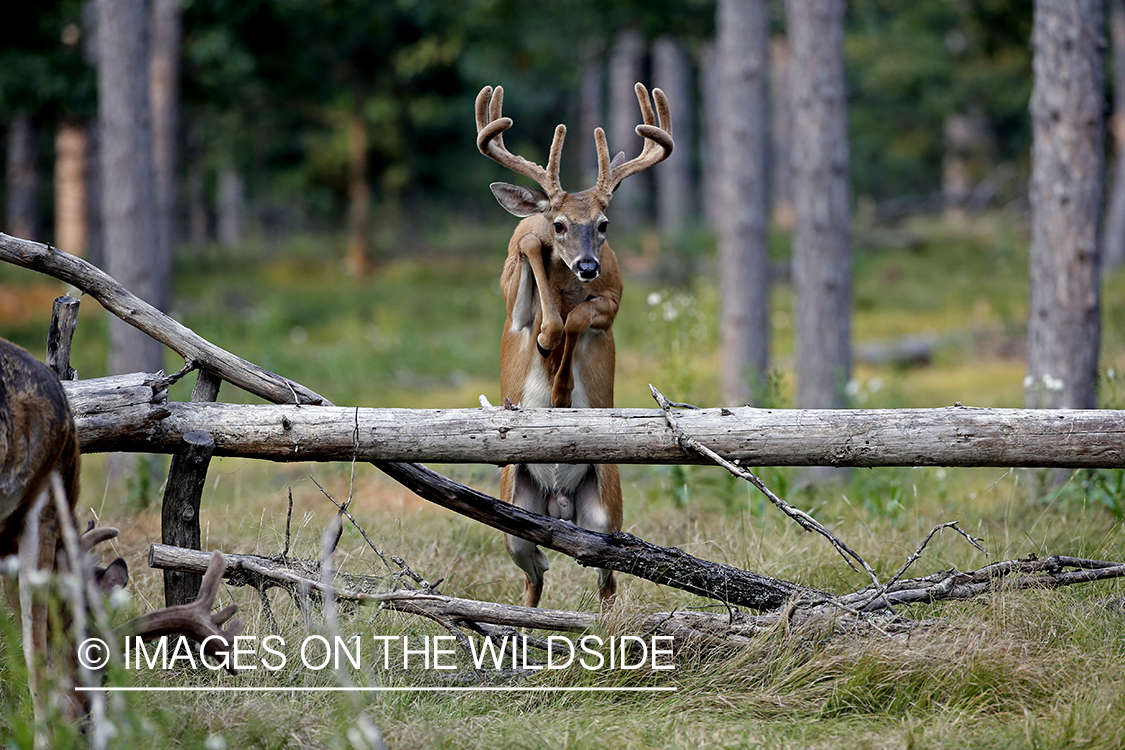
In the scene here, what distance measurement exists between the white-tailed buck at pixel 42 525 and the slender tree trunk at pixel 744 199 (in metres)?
6.93

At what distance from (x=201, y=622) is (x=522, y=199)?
2.36 m

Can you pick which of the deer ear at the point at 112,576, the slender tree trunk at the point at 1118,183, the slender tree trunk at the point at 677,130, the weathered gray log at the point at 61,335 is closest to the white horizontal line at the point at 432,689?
the deer ear at the point at 112,576

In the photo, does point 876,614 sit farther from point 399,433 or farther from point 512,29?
point 512,29

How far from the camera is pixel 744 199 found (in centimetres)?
997

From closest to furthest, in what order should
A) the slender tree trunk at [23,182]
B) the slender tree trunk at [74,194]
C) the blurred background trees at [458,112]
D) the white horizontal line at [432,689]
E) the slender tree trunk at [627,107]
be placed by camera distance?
1. the white horizontal line at [432,689]
2. the blurred background trees at [458,112]
3. the slender tree trunk at [74,194]
4. the slender tree trunk at [23,182]
5. the slender tree trunk at [627,107]

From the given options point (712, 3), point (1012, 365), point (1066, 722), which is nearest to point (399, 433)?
point (1066, 722)

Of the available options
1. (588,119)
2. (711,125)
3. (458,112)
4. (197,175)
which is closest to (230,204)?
(197,175)

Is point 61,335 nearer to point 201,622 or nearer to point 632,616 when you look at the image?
point 201,622

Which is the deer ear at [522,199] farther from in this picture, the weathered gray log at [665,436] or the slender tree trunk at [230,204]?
the slender tree trunk at [230,204]

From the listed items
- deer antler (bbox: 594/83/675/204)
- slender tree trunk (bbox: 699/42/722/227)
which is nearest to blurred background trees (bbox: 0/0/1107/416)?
slender tree trunk (bbox: 699/42/722/227)

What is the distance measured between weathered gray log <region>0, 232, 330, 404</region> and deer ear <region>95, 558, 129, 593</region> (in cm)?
81

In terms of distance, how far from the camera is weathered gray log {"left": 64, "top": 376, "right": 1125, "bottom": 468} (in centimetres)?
391

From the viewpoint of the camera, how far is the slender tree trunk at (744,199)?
993 cm

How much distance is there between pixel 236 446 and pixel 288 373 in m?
8.61
